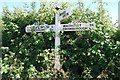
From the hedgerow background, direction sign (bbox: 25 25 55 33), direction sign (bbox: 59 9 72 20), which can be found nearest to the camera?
the hedgerow background

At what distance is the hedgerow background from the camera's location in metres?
4.91

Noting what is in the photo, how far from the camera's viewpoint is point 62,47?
205 inches

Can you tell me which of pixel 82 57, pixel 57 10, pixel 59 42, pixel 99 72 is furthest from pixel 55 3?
pixel 99 72

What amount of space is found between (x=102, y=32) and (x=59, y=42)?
0.74 metres

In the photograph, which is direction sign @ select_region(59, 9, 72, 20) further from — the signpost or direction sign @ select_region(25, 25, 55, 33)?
direction sign @ select_region(25, 25, 55, 33)

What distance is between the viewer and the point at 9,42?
5531 millimetres

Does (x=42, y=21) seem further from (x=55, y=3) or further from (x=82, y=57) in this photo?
(x=82, y=57)

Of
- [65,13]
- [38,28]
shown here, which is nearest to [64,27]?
[65,13]

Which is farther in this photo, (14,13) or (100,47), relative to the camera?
(14,13)

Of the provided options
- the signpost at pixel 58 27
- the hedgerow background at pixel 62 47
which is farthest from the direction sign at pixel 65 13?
the hedgerow background at pixel 62 47

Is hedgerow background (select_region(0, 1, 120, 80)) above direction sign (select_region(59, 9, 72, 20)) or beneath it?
beneath

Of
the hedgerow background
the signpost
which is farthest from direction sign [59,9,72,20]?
the hedgerow background

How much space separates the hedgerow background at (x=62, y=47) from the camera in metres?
4.91

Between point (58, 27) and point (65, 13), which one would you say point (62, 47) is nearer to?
point (58, 27)
